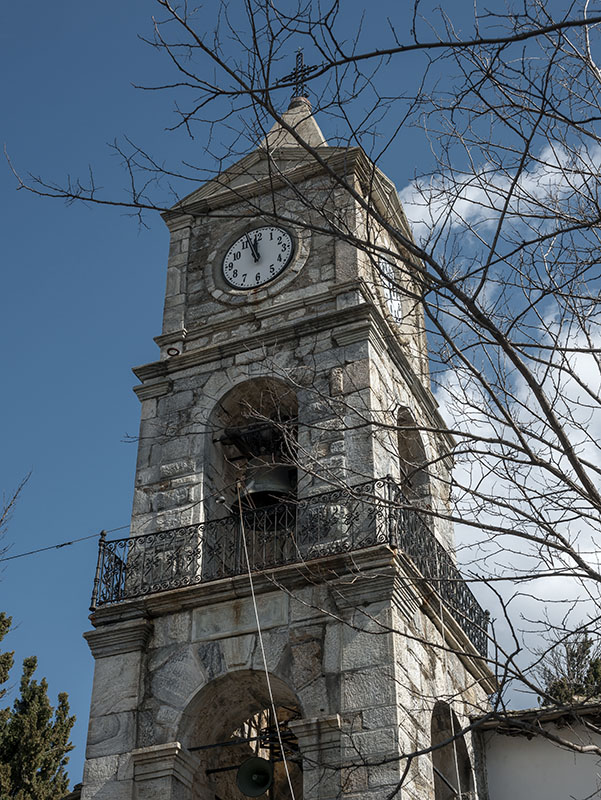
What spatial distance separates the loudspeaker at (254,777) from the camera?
10477mm

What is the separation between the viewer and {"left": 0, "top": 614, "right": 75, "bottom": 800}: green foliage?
14867 mm

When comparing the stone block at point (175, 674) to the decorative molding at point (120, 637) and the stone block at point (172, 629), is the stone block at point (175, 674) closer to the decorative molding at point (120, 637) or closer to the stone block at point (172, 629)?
the stone block at point (172, 629)

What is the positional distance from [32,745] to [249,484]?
221 inches

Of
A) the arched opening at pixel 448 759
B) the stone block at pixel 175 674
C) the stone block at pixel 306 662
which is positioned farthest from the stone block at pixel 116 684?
the arched opening at pixel 448 759

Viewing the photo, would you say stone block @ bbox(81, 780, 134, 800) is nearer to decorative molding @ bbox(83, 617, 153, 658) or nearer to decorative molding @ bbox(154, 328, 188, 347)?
decorative molding @ bbox(83, 617, 153, 658)

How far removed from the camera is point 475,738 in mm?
12305

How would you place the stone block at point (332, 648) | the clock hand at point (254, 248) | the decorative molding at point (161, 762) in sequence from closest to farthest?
the stone block at point (332, 648), the decorative molding at point (161, 762), the clock hand at point (254, 248)

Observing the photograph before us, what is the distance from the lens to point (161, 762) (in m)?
10.4

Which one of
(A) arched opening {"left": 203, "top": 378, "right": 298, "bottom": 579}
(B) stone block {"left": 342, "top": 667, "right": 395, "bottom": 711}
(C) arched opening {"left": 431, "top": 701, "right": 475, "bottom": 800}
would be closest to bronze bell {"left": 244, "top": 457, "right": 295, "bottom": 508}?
(A) arched opening {"left": 203, "top": 378, "right": 298, "bottom": 579}

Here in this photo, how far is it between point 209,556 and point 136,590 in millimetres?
775

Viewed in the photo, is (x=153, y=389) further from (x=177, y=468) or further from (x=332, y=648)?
(x=332, y=648)

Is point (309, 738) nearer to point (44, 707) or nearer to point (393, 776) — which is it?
point (393, 776)

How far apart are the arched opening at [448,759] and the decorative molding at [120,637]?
9.44ft

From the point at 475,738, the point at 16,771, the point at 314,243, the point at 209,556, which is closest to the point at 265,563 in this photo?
the point at 209,556
